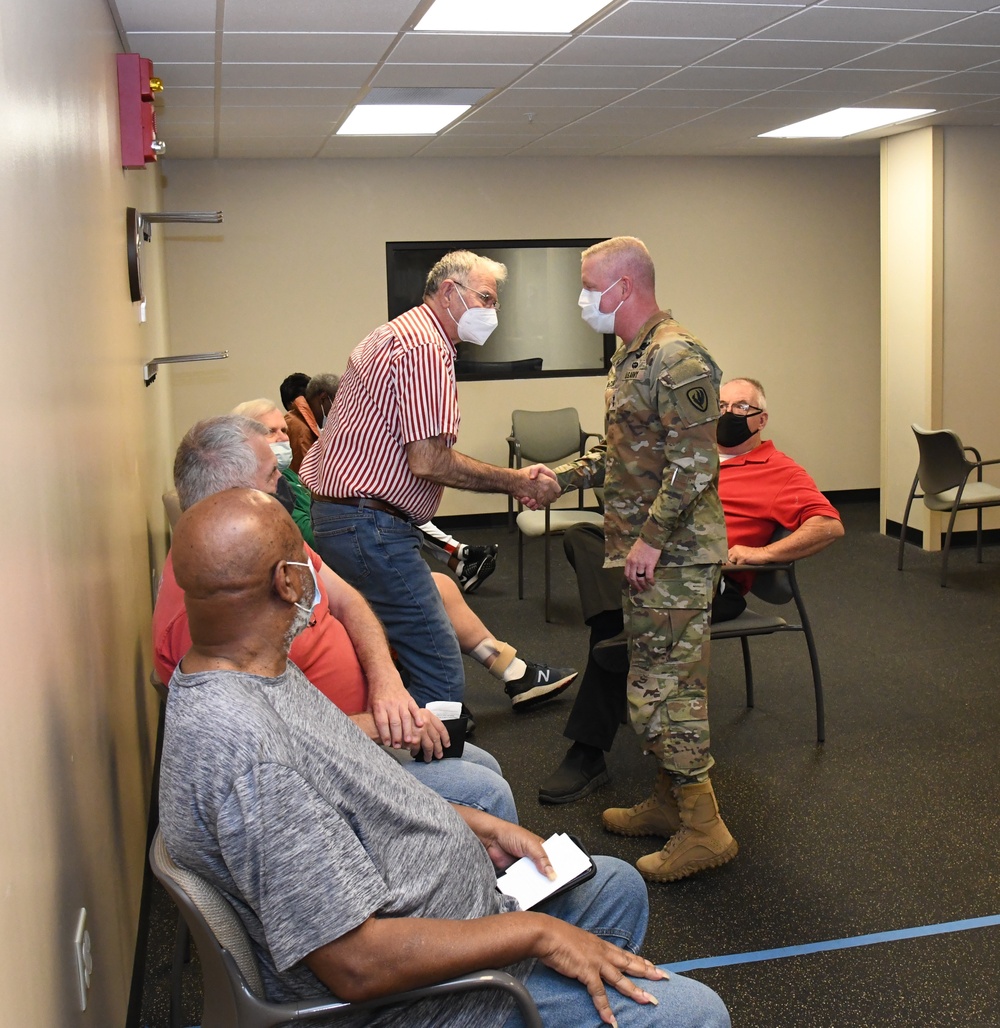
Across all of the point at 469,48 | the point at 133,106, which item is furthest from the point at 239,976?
the point at 469,48

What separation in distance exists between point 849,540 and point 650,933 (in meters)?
4.88

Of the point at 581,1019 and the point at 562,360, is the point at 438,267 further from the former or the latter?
the point at 562,360

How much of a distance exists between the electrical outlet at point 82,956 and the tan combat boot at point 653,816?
5.35ft

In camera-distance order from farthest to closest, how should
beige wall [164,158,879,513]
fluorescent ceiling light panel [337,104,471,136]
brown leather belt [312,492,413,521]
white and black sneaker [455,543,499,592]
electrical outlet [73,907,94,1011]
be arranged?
beige wall [164,158,879,513] → white and black sneaker [455,543,499,592] → fluorescent ceiling light panel [337,104,471,136] → brown leather belt [312,492,413,521] → electrical outlet [73,907,94,1011]

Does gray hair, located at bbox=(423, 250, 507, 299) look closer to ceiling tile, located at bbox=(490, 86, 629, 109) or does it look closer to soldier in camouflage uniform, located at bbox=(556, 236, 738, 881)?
soldier in camouflage uniform, located at bbox=(556, 236, 738, 881)

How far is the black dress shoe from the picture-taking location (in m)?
3.21

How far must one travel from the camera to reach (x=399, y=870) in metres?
1.41

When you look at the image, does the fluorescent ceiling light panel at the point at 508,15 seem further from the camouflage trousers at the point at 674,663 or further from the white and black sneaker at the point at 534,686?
the white and black sneaker at the point at 534,686

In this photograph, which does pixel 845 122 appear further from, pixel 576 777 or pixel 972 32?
pixel 576 777

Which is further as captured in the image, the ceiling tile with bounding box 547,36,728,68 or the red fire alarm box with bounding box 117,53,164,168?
the ceiling tile with bounding box 547,36,728,68

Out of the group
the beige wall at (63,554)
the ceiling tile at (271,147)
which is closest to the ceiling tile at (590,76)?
the ceiling tile at (271,147)

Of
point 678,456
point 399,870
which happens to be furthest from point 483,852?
point 678,456

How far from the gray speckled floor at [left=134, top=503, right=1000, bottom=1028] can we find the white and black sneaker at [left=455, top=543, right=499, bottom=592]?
1.13ft

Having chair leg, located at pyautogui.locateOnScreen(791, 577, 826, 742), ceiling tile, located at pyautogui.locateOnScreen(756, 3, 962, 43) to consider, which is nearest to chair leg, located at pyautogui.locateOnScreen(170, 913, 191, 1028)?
chair leg, located at pyautogui.locateOnScreen(791, 577, 826, 742)
